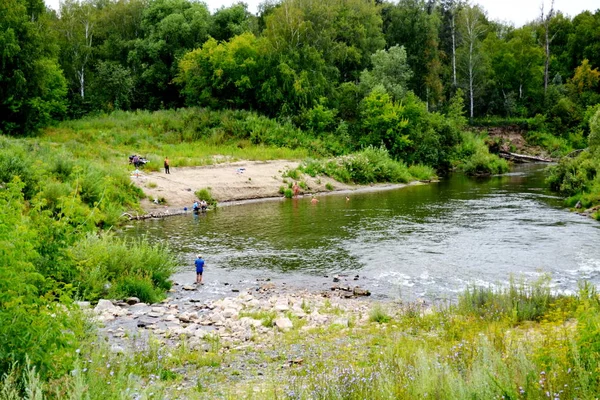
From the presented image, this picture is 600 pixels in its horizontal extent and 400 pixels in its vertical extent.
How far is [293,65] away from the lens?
58312 mm

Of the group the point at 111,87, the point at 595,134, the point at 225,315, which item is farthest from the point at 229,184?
the point at 111,87

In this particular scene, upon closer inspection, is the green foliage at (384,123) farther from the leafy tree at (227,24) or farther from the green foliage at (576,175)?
the leafy tree at (227,24)

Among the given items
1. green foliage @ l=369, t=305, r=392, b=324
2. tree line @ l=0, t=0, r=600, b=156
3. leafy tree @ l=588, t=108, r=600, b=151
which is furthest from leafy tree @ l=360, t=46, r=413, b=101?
green foliage @ l=369, t=305, r=392, b=324

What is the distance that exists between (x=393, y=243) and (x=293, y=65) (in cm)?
3933

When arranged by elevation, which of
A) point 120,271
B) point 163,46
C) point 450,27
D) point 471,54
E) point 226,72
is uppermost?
point 450,27

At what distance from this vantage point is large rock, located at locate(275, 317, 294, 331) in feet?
40.4

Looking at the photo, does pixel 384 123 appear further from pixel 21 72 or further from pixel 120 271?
pixel 120 271

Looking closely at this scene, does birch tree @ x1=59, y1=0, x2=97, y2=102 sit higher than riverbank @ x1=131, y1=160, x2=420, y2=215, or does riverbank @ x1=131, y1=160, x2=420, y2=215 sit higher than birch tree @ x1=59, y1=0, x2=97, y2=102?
birch tree @ x1=59, y1=0, x2=97, y2=102

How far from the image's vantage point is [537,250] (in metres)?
20.8

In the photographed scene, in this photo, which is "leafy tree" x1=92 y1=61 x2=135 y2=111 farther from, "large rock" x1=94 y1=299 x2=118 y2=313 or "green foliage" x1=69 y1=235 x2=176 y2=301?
"large rock" x1=94 y1=299 x2=118 y2=313

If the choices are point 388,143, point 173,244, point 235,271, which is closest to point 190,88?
point 388,143

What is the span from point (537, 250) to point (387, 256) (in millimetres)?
5962

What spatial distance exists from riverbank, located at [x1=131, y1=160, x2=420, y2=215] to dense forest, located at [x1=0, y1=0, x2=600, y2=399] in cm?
149

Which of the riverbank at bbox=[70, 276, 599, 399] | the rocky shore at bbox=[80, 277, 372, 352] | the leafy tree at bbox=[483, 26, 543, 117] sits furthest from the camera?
the leafy tree at bbox=[483, 26, 543, 117]
